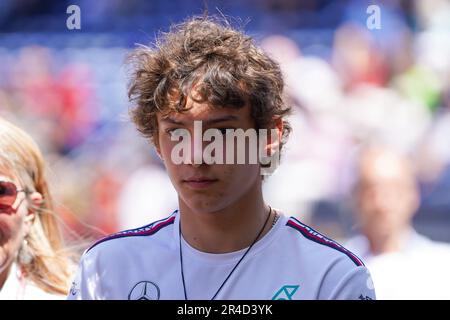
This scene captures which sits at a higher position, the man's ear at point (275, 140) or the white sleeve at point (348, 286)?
the man's ear at point (275, 140)

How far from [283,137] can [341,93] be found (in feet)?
4.84

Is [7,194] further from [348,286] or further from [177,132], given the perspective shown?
[348,286]

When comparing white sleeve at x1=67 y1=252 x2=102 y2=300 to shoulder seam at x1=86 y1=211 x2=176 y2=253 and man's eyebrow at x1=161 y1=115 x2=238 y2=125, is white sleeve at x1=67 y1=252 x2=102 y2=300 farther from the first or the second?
man's eyebrow at x1=161 y1=115 x2=238 y2=125

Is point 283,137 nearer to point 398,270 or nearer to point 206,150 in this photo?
point 206,150

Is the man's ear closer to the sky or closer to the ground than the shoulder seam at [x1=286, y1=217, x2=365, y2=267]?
closer to the sky

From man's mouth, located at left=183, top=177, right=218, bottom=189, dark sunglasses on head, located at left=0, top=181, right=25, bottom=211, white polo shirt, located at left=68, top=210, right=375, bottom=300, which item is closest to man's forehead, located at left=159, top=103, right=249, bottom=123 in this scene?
man's mouth, located at left=183, top=177, right=218, bottom=189

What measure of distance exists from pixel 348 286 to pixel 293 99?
5.92ft

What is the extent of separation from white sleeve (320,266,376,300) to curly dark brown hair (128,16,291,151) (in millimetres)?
379

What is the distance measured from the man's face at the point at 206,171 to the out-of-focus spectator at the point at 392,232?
1764 millimetres

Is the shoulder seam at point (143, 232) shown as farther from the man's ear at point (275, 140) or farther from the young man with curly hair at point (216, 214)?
the man's ear at point (275, 140)

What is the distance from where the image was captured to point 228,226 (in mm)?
1586

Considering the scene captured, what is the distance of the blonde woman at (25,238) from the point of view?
98.0 inches

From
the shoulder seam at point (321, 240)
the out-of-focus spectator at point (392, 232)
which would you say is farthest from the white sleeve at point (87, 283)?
the out-of-focus spectator at point (392, 232)

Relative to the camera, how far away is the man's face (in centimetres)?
150
